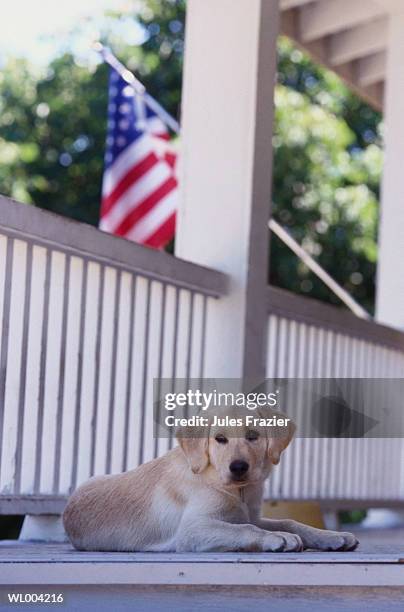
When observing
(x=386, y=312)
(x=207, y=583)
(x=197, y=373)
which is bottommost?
(x=207, y=583)

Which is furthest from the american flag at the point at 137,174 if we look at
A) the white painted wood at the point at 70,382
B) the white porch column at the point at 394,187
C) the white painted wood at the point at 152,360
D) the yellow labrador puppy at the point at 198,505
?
the yellow labrador puppy at the point at 198,505

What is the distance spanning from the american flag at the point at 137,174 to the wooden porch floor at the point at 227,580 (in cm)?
609

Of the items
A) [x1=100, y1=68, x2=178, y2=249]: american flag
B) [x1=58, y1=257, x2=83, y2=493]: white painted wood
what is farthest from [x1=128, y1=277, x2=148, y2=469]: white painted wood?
[x1=100, y1=68, x2=178, y2=249]: american flag

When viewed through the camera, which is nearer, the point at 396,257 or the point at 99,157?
the point at 396,257

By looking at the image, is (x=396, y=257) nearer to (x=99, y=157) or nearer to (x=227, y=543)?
(x=227, y=543)

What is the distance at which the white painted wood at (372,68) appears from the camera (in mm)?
9844

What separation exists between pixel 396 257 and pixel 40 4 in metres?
18.3

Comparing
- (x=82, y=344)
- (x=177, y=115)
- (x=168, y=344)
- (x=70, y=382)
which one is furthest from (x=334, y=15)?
(x=177, y=115)

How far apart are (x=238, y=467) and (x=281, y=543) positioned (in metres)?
0.25

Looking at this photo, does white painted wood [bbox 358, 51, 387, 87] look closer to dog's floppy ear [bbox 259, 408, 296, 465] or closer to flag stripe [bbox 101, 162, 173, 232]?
flag stripe [bbox 101, 162, 173, 232]

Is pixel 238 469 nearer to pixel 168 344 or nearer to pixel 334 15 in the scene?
pixel 168 344

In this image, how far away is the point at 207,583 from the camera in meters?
3.11

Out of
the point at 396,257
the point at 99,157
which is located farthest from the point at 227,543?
the point at 99,157

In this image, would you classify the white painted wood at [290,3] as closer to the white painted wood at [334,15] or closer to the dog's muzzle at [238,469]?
the white painted wood at [334,15]
